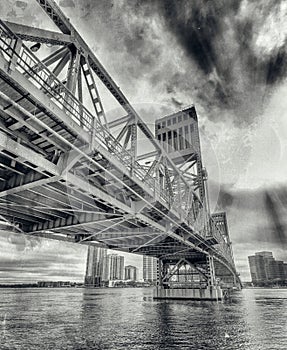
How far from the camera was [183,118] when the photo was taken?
66.2 meters

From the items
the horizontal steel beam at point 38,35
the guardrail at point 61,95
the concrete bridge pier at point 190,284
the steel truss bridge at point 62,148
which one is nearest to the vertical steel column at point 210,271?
the concrete bridge pier at point 190,284

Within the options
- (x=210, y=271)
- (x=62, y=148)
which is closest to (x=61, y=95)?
(x=62, y=148)

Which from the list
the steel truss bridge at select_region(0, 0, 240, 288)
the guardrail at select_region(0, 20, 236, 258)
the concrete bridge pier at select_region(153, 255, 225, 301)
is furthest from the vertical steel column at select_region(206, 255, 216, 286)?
the guardrail at select_region(0, 20, 236, 258)

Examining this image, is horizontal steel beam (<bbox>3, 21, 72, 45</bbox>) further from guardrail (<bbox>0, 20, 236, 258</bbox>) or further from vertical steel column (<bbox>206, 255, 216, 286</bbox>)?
vertical steel column (<bbox>206, 255, 216, 286</bbox>)

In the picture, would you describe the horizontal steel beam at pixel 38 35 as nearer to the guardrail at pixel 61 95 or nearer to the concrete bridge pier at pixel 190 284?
the guardrail at pixel 61 95

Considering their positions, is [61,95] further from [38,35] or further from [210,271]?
[210,271]

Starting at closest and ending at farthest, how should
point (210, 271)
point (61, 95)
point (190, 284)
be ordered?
point (61, 95)
point (210, 271)
point (190, 284)

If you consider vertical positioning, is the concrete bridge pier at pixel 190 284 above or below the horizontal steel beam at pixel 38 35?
below

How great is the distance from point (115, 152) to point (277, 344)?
17.5 meters

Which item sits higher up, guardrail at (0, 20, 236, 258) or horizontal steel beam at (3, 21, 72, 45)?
horizontal steel beam at (3, 21, 72, 45)

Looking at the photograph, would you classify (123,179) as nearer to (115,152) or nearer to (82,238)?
(115,152)

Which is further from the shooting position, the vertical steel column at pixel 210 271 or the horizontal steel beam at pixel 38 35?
the vertical steel column at pixel 210 271

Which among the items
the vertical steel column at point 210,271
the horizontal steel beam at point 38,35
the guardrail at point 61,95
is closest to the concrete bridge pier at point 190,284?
the vertical steel column at point 210,271

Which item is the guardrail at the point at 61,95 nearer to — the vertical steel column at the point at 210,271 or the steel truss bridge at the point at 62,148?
the steel truss bridge at the point at 62,148
